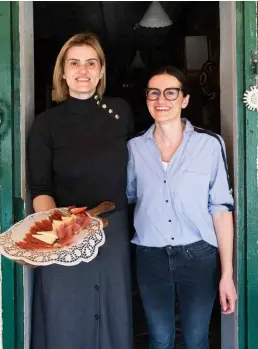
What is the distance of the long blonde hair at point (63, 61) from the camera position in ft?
7.45

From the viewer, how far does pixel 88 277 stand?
226 centimetres

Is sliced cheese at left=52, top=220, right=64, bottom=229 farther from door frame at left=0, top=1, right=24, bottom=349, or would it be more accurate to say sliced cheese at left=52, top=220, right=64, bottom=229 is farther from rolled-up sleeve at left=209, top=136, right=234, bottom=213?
rolled-up sleeve at left=209, top=136, right=234, bottom=213

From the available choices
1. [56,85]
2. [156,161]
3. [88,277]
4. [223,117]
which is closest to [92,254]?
[88,277]

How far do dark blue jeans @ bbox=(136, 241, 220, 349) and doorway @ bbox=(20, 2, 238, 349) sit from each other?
23.0 inches

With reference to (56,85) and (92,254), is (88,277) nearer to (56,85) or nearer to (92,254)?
(92,254)

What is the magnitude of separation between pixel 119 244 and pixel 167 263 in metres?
0.24

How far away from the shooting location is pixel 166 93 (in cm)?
219

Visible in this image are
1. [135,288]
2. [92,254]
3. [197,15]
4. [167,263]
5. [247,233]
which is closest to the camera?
[92,254]

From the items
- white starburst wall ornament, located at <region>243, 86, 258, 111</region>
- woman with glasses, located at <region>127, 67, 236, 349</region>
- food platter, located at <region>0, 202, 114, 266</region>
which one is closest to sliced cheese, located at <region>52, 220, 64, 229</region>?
food platter, located at <region>0, 202, 114, 266</region>

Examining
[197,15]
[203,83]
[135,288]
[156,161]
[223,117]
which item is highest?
[197,15]

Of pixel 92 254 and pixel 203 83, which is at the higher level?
pixel 203 83

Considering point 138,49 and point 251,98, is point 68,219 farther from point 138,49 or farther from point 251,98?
point 138,49

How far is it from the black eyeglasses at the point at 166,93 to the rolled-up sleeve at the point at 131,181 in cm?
25

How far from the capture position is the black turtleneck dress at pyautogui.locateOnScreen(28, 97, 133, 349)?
2258 mm
